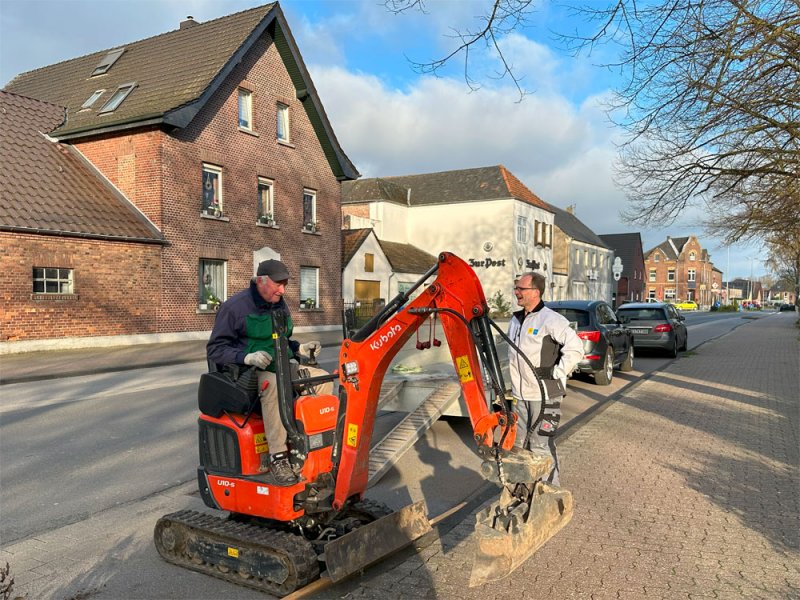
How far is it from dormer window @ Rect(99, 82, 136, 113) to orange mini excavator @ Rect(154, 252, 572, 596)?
2114cm

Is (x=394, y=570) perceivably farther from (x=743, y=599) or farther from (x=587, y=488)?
(x=587, y=488)

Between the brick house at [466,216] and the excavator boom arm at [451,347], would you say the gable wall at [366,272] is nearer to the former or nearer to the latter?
the brick house at [466,216]

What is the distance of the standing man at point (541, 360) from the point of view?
16.2ft

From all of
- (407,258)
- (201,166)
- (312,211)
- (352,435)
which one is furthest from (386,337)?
(407,258)

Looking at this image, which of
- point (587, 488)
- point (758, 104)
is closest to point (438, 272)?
point (587, 488)

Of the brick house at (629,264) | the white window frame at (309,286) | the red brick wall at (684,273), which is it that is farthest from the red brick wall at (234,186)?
the red brick wall at (684,273)

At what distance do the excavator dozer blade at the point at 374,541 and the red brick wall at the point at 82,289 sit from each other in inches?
613

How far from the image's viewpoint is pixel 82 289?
17.9 meters

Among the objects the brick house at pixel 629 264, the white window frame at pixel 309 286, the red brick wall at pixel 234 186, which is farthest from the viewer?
the brick house at pixel 629 264

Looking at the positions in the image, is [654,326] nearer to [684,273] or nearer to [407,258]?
[407,258]

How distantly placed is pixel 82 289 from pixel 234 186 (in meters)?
6.85

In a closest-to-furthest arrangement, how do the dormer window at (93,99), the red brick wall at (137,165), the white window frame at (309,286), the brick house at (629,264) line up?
1. the red brick wall at (137,165)
2. the dormer window at (93,99)
3. the white window frame at (309,286)
4. the brick house at (629,264)

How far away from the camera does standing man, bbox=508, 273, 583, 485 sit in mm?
4949

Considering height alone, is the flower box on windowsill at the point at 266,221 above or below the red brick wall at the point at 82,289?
above
